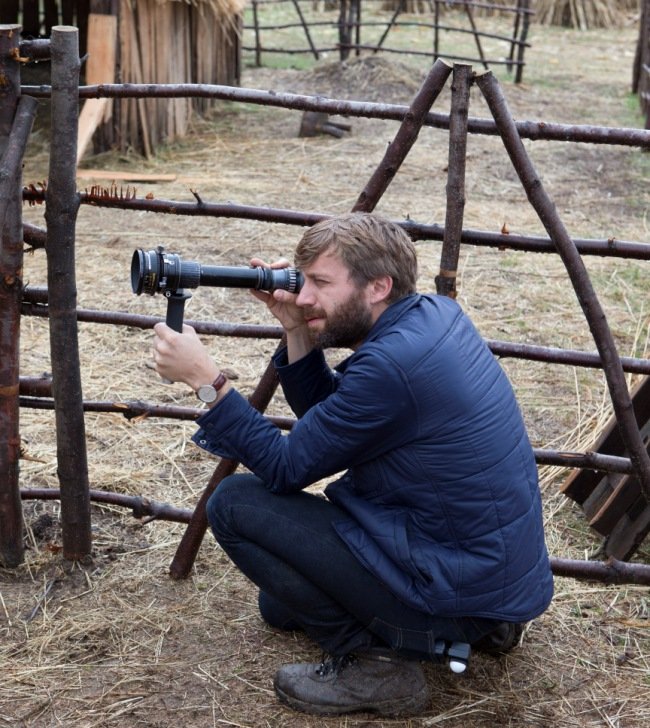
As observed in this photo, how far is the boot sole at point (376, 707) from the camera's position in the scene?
2.60 m

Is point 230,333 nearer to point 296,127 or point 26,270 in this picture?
point 26,270

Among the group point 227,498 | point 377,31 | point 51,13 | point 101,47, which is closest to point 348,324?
point 227,498

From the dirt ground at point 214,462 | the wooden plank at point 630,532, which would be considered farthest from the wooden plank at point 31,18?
the wooden plank at point 630,532

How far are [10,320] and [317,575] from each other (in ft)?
3.82

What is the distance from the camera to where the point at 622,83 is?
42.4 feet

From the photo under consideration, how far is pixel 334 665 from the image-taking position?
265cm

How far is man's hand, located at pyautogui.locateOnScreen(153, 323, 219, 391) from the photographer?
2.41 meters

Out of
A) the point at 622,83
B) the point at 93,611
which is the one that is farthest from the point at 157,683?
the point at 622,83

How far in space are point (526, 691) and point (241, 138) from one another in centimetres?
744

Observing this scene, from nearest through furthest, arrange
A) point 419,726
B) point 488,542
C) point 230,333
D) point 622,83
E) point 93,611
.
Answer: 1. point 488,542
2. point 419,726
3. point 93,611
4. point 230,333
5. point 622,83

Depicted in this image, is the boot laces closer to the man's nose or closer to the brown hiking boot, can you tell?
the brown hiking boot

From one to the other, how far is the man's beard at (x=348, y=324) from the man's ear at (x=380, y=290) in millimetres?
28

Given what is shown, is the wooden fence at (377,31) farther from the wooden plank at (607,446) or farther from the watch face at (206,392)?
the watch face at (206,392)

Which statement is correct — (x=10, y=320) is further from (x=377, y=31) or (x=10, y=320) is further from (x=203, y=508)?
(x=377, y=31)
